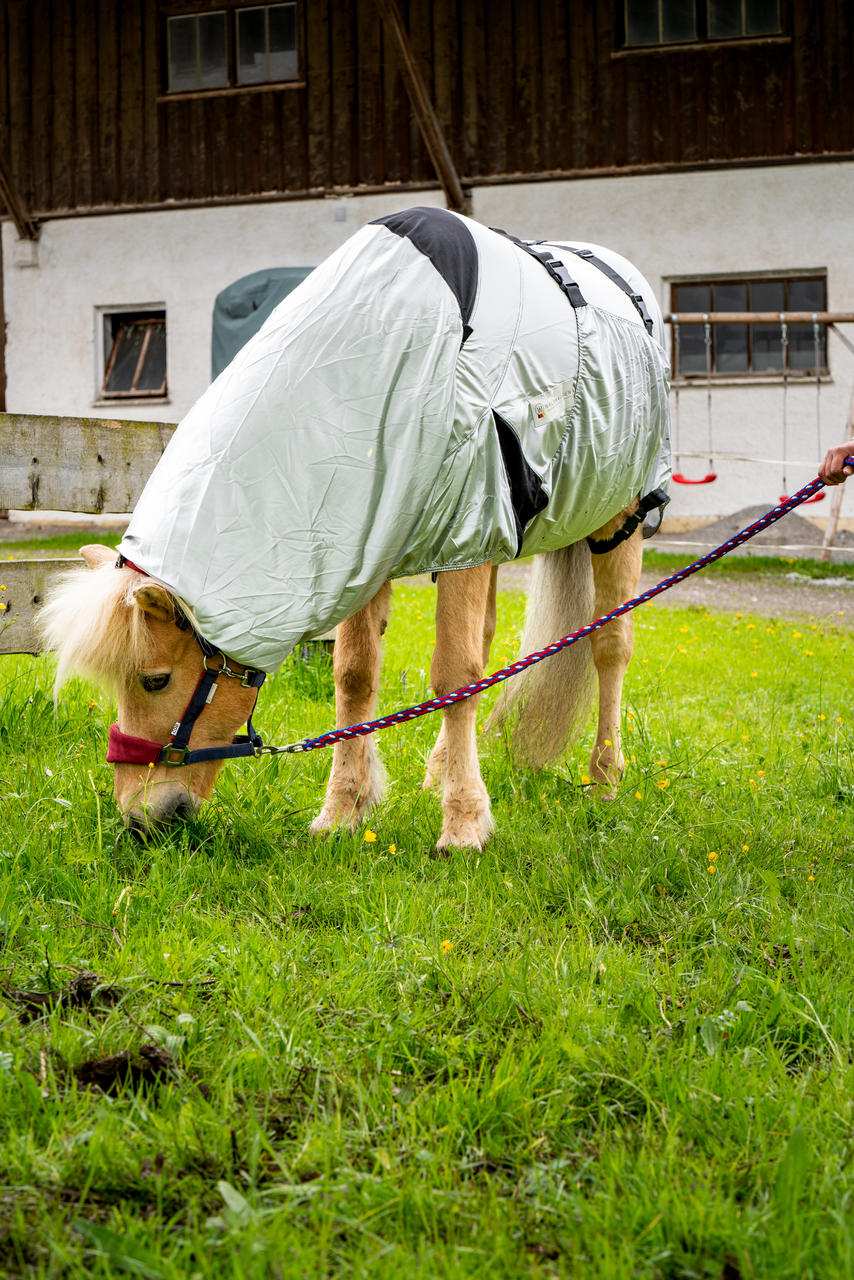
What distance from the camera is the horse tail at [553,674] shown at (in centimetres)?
399

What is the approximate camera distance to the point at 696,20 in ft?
42.0

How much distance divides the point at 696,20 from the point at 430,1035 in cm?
1366

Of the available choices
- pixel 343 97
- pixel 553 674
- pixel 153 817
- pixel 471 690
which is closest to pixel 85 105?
pixel 343 97

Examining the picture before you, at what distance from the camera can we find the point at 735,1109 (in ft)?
5.87

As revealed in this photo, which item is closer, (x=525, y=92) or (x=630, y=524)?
(x=630, y=524)

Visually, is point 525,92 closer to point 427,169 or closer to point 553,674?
point 427,169

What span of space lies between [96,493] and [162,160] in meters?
11.6

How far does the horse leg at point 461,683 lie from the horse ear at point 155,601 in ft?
2.73

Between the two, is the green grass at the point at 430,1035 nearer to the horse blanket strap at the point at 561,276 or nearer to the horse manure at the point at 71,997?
the horse manure at the point at 71,997

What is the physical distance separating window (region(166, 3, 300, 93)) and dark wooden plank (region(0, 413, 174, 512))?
1119 centimetres

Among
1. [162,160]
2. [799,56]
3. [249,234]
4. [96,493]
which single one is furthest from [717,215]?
[96,493]

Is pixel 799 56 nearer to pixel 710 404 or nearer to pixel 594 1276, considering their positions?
pixel 710 404

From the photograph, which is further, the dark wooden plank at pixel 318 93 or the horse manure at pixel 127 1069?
the dark wooden plank at pixel 318 93

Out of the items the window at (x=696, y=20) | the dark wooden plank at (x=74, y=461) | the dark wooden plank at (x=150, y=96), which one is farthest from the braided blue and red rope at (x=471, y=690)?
the dark wooden plank at (x=150, y=96)
